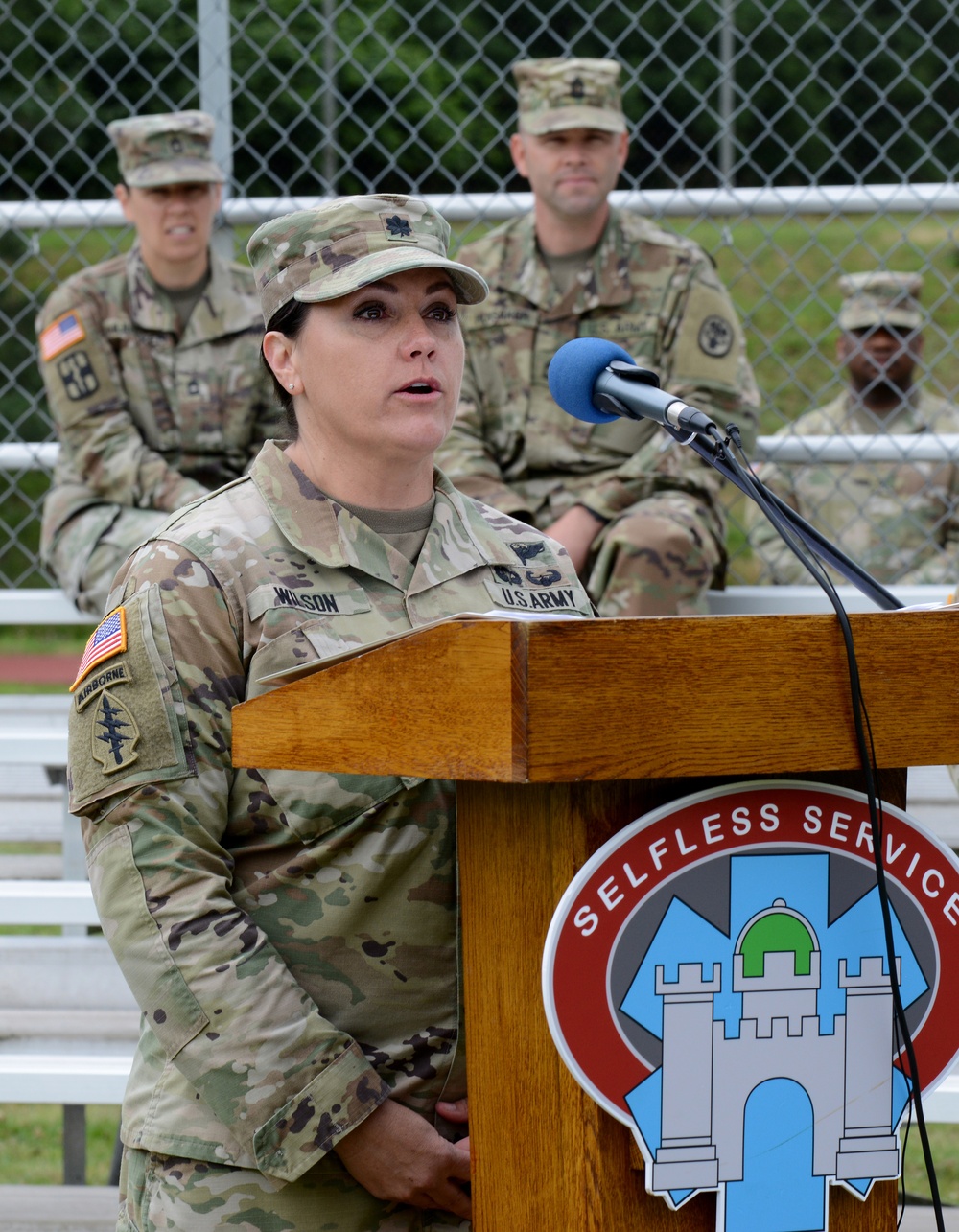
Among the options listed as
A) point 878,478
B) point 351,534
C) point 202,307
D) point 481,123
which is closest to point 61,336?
point 202,307

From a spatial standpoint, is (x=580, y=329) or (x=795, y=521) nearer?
(x=795, y=521)

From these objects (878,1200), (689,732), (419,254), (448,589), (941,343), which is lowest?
(878,1200)

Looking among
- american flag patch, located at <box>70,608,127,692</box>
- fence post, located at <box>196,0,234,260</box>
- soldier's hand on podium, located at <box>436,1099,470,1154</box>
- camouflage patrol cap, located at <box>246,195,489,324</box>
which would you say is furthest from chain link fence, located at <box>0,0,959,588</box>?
soldier's hand on podium, located at <box>436,1099,470,1154</box>

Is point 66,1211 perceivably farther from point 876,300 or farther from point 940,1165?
point 876,300

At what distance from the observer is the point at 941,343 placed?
11.7 meters

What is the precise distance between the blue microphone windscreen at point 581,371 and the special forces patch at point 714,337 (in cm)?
222

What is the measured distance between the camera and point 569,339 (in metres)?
3.77

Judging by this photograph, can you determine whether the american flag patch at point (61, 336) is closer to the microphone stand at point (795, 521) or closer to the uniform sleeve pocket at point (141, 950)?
the uniform sleeve pocket at point (141, 950)

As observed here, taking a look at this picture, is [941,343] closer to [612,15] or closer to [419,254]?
[612,15]

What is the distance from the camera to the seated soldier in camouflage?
152 cm

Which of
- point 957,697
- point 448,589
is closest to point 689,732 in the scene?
point 957,697

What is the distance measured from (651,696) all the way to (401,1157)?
2.18 feet

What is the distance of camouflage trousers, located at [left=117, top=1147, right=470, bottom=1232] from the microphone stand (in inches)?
31.9

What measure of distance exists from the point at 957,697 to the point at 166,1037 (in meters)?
0.85
